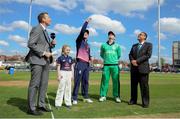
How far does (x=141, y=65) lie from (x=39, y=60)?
329 centimetres

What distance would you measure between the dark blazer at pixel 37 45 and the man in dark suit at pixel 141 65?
299cm

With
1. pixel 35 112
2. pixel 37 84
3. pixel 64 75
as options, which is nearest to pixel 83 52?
pixel 64 75

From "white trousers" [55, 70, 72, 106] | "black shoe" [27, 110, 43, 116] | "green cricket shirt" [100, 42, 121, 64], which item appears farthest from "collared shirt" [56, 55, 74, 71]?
"green cricket shirt" [100, 42, 121, 64]

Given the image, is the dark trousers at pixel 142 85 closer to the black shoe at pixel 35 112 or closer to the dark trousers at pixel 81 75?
the dark trousers at pixel 81 75

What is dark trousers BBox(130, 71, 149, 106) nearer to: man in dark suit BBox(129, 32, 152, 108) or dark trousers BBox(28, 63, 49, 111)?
man in dark suit BBox(129, 32, 152, 108)

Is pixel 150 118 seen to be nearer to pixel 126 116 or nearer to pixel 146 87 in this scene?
pixel 126 116

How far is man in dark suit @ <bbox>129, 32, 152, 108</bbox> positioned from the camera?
995cm

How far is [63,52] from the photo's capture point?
948 centimetres

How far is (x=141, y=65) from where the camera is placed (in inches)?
395

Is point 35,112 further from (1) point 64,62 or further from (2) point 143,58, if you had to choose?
(2) point 143,58

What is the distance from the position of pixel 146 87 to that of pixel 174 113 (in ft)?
5.69

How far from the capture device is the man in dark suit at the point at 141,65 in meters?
9.95

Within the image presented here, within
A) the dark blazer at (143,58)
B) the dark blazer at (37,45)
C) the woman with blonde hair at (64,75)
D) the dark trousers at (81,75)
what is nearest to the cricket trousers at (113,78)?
the dark trousers at (81,75)

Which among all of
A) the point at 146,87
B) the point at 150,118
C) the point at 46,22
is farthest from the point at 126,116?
the point at 46,22
